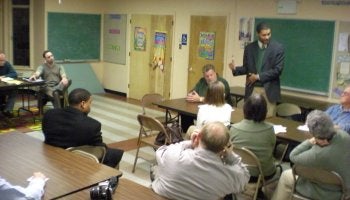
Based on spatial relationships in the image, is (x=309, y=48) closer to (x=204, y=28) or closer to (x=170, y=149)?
(x=204, y=28)

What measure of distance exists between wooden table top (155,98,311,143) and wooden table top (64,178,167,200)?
1.71 meters

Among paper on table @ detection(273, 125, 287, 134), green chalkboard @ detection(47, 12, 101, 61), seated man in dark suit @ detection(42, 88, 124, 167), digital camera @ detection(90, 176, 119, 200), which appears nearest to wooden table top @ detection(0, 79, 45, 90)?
green chalkboard @ detection(47, 12, 101, 61)

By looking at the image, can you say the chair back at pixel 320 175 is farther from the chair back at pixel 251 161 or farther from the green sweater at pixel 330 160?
the chair back at pixel 251 161

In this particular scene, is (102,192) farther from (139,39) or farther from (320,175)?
(139,39)

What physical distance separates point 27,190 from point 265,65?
372 cm

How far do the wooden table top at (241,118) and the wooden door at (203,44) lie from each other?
248cm

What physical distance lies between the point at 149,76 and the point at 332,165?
6.43m

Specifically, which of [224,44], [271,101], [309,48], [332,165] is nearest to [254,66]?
[271,101]

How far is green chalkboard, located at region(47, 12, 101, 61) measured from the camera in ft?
29.9

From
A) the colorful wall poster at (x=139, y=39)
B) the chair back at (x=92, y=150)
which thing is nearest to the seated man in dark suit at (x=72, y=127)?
the chair back at (x=92, y=150)

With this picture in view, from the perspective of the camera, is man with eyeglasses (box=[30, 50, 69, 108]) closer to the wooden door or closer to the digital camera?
the wooden door

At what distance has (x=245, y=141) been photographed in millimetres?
3369

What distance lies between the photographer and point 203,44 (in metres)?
7.86

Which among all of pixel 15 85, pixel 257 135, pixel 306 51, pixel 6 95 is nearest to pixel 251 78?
pixel 306 51
